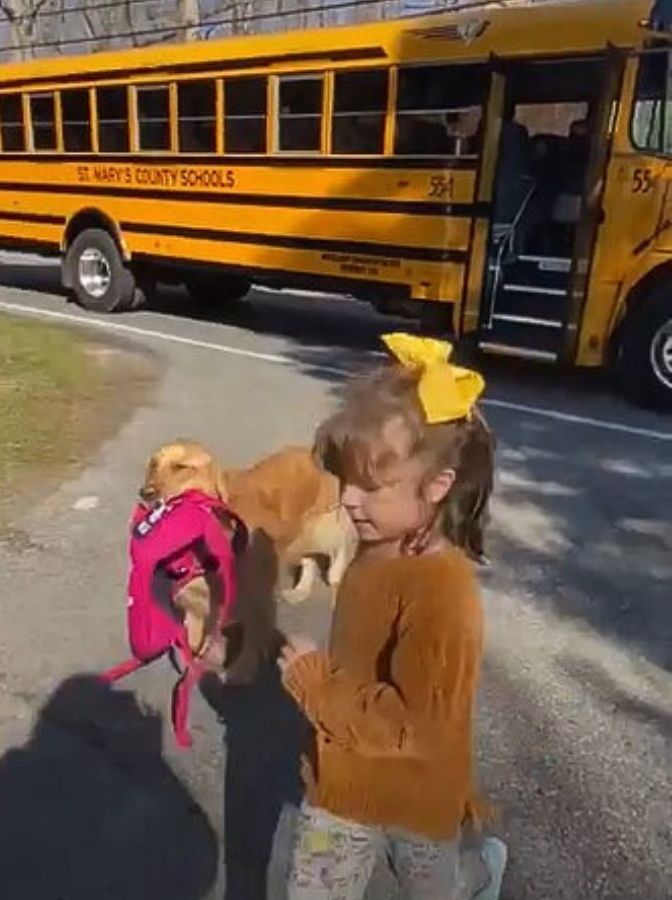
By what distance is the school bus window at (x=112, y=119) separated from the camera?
11.6 meters

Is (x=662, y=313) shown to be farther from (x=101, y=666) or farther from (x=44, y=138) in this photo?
(x=44, y=138)

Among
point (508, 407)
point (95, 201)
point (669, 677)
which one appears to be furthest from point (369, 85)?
point (669, 677)

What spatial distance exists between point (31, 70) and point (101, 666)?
1054cm

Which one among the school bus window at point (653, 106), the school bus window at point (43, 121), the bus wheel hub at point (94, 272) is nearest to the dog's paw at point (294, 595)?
the school bus window at point (653, 106)

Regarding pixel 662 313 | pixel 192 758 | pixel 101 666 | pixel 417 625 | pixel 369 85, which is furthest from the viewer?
pixel 369 85

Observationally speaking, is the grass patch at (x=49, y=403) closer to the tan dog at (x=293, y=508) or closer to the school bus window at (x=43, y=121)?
the tan dog at (x=293, y=508)

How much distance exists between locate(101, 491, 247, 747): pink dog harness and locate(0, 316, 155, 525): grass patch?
6.78ft

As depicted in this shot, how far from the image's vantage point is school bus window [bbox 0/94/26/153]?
13.0 meters

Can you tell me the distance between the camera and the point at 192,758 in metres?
3.18

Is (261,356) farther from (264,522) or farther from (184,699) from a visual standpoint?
Result: (184,699)

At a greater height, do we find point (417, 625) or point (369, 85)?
point (369, 85)

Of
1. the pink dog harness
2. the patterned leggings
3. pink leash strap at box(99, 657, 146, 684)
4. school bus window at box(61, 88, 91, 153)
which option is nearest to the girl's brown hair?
the patterned leggings

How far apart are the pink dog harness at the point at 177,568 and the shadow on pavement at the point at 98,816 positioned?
18cm

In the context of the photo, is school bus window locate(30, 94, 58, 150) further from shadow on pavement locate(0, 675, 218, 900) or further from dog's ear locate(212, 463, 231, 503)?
shadow on pavement locate(0, 675, 218, 900)
